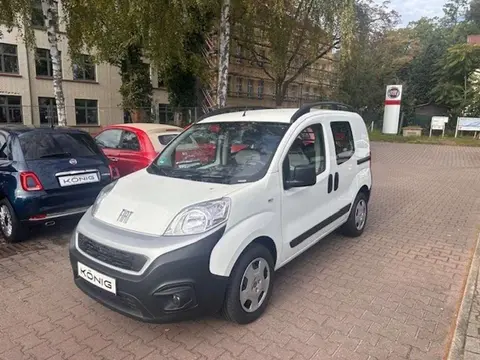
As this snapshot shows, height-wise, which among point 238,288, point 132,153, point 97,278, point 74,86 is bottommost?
point 238,288

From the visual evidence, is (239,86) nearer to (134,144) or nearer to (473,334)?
(134,144)

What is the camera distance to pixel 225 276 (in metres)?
2.58

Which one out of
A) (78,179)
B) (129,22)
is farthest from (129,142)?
(129,22)

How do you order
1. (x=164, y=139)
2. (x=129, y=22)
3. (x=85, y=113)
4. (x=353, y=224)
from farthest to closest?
(x=85, y=113), (x=129, y=22), (x=164, y=139), (x=353, y=224)

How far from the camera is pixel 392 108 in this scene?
80.3 ft

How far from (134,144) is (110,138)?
2.90 ft

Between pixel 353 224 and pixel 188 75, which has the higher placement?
pixel 188 75

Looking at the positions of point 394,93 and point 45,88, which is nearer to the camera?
point 45,88

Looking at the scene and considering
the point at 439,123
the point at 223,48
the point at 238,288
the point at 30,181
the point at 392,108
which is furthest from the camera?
the point at 392,108

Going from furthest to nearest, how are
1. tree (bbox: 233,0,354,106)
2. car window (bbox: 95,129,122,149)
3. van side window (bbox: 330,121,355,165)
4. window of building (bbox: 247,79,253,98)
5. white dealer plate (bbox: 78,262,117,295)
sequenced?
window of building (bbox: 247,79,253,98) → tree (bbox: 233,0,354,106) → car window (bbox: 95,129,122,149) → van side window (bbox: 330,121,355,165) → white dealer plate (bbox: 78,262,117,295)

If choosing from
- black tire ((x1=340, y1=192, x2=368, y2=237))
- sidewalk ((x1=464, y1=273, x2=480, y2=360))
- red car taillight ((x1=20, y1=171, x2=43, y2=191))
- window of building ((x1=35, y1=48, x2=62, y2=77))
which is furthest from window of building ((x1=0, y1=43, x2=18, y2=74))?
sidewalk ((x1=464, y1=273, x2=480, y2=360))

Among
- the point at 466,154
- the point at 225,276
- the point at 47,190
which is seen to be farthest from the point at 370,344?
the point at 466,154

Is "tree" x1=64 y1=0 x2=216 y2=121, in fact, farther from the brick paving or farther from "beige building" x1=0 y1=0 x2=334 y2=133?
"beige building" x1=0 y1=0 x2=334 y2=133

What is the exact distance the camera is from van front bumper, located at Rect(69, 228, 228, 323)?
2387 millimetres
